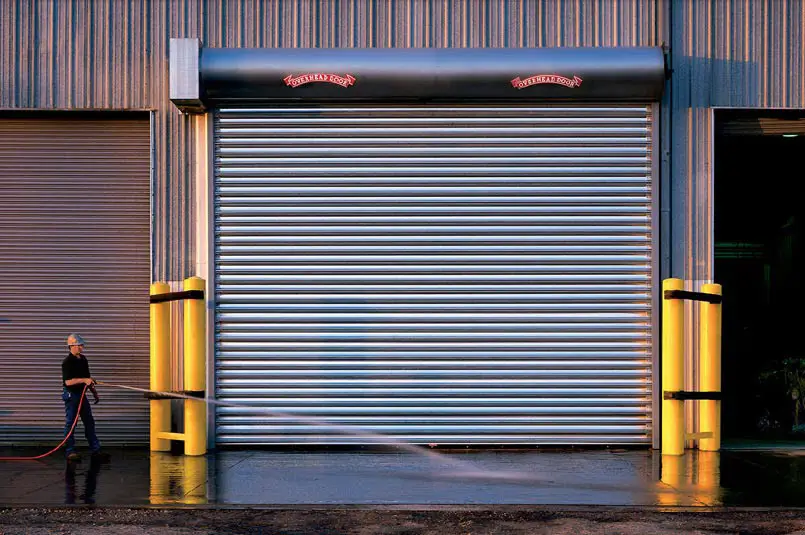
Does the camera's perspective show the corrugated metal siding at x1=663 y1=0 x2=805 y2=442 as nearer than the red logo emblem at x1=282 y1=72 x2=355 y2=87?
No

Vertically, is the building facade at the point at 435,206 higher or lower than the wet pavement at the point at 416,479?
higher

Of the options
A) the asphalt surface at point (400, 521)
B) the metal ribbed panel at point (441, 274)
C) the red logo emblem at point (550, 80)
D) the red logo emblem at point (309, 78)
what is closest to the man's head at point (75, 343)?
the metal ribbed panel at point (441, 274)

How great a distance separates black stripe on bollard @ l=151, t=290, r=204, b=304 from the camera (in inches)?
440

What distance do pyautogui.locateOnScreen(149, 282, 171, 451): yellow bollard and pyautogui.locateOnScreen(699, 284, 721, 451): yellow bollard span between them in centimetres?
605

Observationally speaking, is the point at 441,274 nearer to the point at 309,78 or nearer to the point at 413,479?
the point at 309,78

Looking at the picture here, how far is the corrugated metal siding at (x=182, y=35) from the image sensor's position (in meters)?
12.1

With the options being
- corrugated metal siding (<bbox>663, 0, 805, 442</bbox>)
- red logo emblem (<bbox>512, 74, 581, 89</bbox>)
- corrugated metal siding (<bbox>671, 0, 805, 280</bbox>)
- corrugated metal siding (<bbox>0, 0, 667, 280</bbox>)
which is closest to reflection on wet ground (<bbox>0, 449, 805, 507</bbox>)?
corrugated metal siding (<bbox>0, 0, 667, 280</bbox>)

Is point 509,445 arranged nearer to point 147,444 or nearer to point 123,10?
point 147,444

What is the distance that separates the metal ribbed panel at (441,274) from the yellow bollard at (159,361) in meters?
0.73

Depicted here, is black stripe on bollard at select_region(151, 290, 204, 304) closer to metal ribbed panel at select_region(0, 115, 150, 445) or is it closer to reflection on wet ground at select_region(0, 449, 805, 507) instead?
metal ribbed panel at select_region(0, 115, 150, 445)

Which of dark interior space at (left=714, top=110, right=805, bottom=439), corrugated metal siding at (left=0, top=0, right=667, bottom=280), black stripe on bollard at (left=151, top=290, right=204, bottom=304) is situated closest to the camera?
black stripe on bollard at (left=151, top=290, right=204, bottom=304)

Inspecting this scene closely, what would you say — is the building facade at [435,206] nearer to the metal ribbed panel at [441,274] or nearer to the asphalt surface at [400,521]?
the metal ribbed panel at [441,274]

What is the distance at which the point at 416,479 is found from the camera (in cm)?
980

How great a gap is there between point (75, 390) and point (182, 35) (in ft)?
14.3
